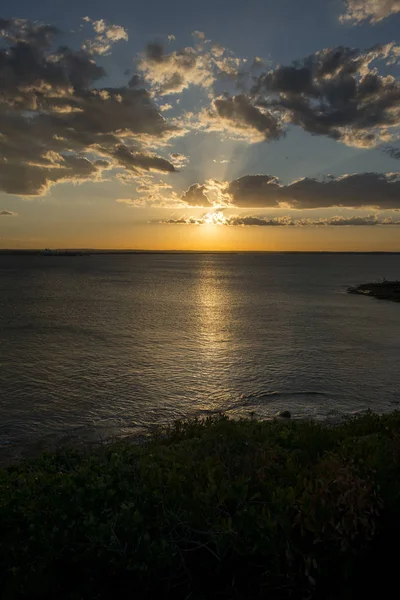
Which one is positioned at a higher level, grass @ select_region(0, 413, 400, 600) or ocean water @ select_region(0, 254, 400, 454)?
grass @ select_region(0, 413, 400, 600)

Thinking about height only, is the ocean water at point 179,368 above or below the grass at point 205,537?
below

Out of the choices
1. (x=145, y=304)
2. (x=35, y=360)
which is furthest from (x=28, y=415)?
(x=145, y=304)

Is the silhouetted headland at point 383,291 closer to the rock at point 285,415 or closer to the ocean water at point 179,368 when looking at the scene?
the ocean water at point 179,368

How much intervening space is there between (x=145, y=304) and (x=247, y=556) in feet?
206

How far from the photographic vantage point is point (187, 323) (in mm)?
49656

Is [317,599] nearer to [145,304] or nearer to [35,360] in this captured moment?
[35,360]

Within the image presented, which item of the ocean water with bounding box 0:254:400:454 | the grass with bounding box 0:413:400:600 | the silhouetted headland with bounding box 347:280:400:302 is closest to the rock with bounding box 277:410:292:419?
the ocean water with bounding box 0:254:400:454

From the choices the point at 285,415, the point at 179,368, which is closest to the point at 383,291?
the point at 179,368

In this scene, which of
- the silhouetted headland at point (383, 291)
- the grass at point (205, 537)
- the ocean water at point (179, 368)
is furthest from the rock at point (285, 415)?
the silhouetted headland at point (383, 291)

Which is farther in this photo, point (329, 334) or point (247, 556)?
point (329, 334)

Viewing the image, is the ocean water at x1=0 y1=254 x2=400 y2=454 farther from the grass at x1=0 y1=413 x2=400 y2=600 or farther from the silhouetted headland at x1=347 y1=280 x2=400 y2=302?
the silhouetted headland at x1=347 y1=280 x2=400 y2=302

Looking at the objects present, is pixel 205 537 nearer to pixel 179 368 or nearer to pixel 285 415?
pixel 285 415

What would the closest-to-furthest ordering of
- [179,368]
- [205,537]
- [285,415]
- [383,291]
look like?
1. [205,537]
2. [285,415]
3. [179,368]
4. [383,291]

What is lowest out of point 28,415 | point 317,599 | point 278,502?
point 28,415
